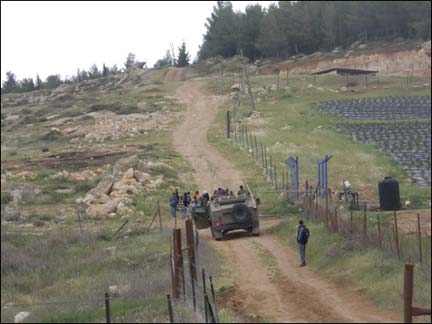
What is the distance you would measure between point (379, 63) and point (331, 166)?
64666 millimetres

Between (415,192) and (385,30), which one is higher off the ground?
(385,30)

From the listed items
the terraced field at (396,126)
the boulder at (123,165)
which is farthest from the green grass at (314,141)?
the boulder at (123,165)

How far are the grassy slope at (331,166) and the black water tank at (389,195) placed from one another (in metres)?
2.30

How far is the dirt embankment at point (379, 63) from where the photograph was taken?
10188 cm

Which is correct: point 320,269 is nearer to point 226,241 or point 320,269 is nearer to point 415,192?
point 226,241

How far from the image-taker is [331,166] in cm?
4416

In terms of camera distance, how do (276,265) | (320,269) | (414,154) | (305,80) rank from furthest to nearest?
1. (305,80)
2. (414,154)
3. (276,265)
4. (320,269)

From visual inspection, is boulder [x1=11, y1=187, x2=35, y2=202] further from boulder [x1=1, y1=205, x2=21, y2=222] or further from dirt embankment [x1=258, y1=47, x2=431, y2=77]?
dirt embankment [x1=258, y1=47, x2=431, y2=77]

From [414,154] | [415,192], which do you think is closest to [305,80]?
[414,154]

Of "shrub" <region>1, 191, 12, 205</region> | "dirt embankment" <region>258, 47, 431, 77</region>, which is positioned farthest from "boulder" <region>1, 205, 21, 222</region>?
"dirt embankment" <region>258, 47, 431, 77</region>

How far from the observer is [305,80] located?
310ft

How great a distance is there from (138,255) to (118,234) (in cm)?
475

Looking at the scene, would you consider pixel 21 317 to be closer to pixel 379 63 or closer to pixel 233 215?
pixel 233 215

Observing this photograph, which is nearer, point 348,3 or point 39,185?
point 39,185
